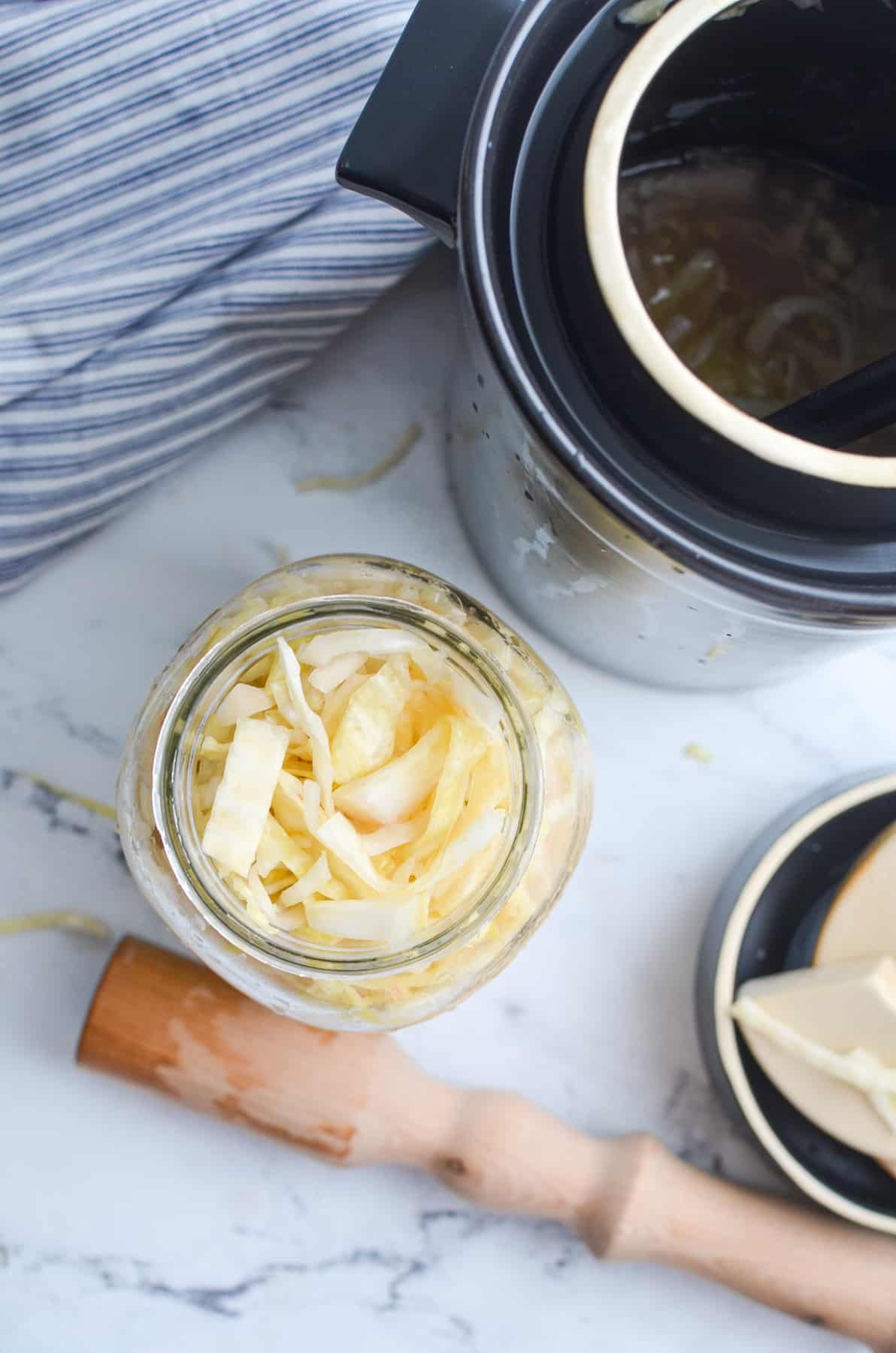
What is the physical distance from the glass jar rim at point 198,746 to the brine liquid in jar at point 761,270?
160mm

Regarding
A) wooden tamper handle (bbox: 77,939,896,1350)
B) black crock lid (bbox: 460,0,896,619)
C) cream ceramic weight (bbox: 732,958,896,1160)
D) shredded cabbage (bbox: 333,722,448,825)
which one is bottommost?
wooden tamper handle (bbox: 77,939,896,1350)

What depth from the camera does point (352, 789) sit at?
1.64 ft

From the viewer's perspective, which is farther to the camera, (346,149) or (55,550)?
(55,550)

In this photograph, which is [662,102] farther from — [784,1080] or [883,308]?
[784,1080]

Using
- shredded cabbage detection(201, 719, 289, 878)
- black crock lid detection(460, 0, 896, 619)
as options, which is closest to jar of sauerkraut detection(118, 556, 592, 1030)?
shredded cabbage detection(201, 719, 289, 878)

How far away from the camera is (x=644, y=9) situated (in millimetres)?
428

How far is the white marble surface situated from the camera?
67 centimetres

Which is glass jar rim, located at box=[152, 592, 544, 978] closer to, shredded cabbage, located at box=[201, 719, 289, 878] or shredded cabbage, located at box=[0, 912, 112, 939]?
shredded cabbage, located at box=[201, 719, 289, 878]

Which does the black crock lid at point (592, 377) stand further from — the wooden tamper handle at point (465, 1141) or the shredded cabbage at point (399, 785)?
the wooden tamper handle at point (465, 1141)

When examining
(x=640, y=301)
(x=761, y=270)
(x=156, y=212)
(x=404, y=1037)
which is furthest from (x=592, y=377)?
(x=404, y=1037)

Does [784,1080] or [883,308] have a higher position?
[883,308]

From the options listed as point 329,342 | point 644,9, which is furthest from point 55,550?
point 644,9

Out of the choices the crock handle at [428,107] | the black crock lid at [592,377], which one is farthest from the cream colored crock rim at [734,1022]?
the crock handle at [428,107]

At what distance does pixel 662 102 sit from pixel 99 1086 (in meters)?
0.57
